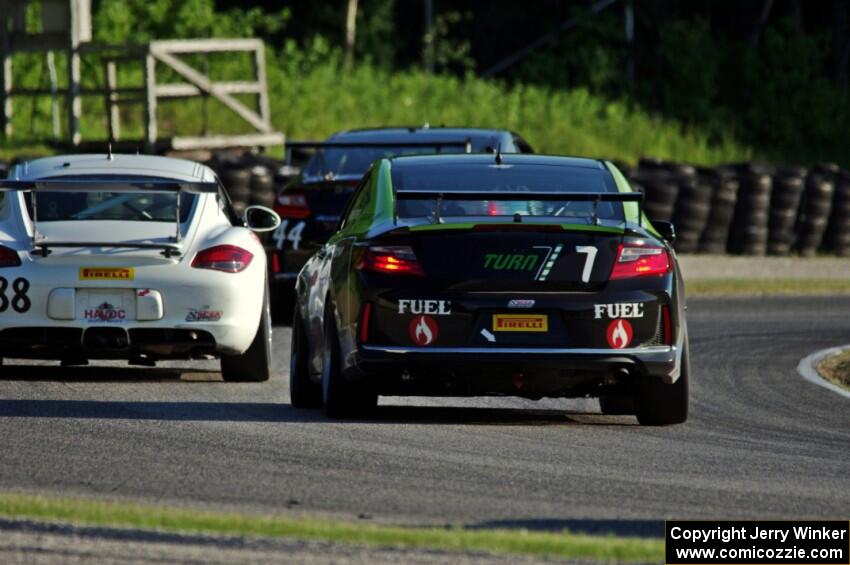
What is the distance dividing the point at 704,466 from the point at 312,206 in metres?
8.10

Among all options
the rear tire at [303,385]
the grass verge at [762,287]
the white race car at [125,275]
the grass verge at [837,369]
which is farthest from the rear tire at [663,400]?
the grass verge at [762,287]

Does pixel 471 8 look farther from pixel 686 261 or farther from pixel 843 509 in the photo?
pixel 843 509

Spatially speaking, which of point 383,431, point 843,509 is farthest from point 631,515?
point 383,431

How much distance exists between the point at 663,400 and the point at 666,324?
454 mm

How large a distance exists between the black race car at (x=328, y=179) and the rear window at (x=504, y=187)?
5.13 metres

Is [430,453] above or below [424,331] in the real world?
below

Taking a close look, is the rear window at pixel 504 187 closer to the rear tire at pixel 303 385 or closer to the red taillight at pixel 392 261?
the red taillight at pixel 392 261

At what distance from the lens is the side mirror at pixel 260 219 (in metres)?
14.2

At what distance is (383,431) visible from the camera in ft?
35.6

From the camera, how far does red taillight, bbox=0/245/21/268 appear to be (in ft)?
42.3

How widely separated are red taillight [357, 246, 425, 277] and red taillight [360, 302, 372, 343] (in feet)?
0.61

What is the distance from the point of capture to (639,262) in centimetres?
1110

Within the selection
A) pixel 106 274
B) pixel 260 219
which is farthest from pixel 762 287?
pixel 106 274

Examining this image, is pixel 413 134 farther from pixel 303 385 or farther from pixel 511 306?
pixel 511 306
